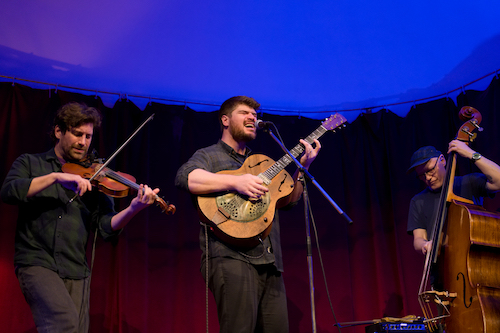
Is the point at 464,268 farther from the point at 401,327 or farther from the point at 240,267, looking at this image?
the point at 240,267

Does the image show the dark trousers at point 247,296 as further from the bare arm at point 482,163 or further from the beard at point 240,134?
the bare arm at point 482,163

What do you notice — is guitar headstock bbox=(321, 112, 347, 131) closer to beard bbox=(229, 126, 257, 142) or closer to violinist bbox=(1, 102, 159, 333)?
beard bbox=(229, 126, 257, 142)

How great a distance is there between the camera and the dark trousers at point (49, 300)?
6.98ft

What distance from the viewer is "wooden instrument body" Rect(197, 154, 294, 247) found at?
7.80 feet

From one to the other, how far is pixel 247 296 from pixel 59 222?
1.16 metres

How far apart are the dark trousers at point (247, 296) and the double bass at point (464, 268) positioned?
38.2 inches

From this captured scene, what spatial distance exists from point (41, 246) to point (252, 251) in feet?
3.87

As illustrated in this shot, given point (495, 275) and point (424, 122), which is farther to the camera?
point (424, 122)

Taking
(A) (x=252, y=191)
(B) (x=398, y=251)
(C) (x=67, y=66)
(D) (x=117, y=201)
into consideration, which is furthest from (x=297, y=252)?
(C) (x=67, y=66)

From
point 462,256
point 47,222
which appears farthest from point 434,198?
point 47,222

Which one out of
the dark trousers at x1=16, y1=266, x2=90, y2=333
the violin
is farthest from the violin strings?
the dark trousers at x1=16, y1=266, x2=90, y2=333

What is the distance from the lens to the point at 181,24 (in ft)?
13.7

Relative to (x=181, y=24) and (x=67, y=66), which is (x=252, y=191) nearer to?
(x=181, y=24)

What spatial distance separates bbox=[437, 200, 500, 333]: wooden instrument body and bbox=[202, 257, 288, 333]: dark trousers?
103cm
